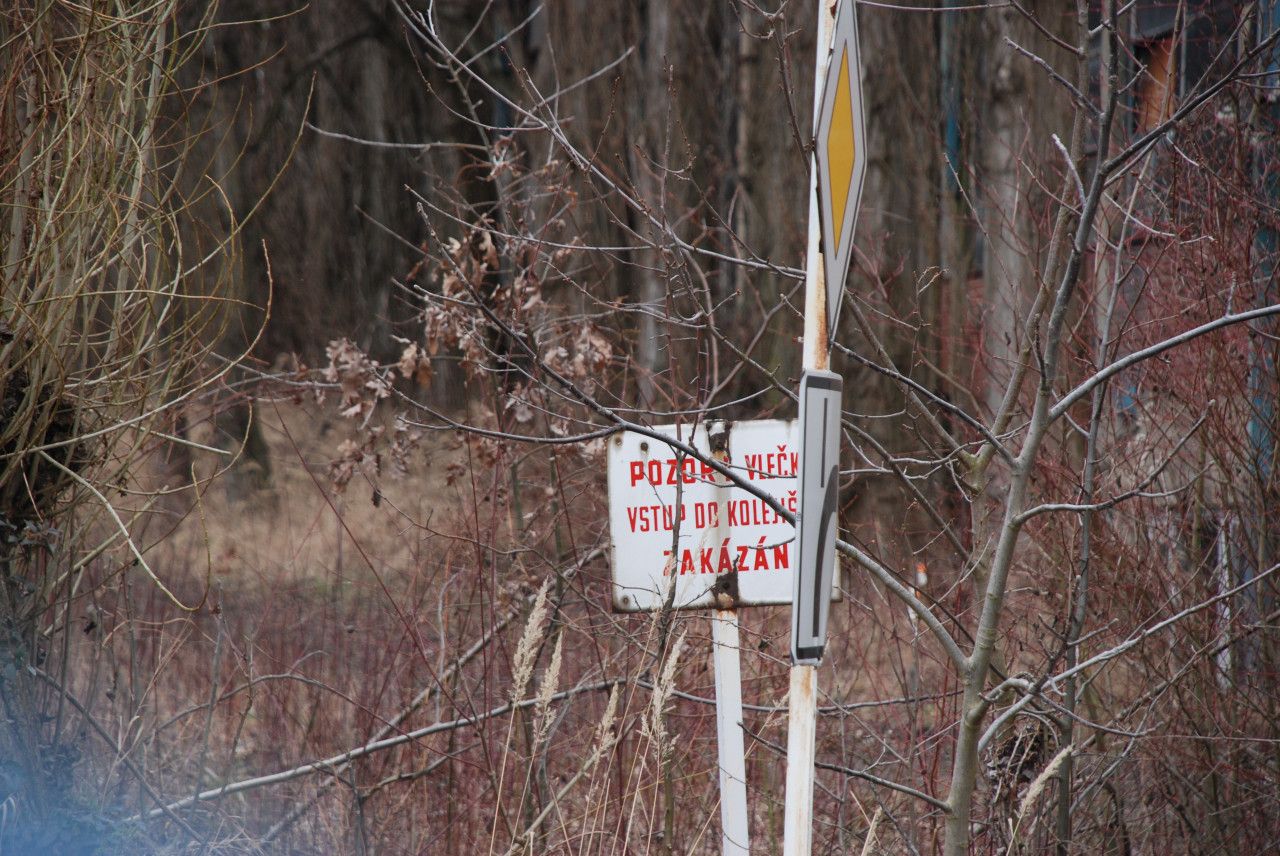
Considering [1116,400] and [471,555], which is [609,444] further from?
[1116,400]

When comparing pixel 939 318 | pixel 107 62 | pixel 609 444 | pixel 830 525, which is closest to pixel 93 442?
pixel 107 62

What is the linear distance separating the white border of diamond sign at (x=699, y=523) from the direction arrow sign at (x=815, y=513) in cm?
115

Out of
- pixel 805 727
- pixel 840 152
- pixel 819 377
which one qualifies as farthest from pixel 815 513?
pixel 840 152

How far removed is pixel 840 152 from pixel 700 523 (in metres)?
1.43

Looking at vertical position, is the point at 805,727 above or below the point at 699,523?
below

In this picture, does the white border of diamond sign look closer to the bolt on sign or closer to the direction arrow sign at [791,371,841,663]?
the bolt on sign

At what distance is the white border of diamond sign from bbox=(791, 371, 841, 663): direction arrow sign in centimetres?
115

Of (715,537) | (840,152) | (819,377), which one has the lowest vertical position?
(715,537)

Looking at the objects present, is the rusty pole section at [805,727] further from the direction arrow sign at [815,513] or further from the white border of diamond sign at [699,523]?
the white border of diamond sign at [699,523]

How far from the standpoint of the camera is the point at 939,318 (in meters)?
9.60

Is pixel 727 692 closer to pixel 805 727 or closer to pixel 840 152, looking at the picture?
pixel 805 727

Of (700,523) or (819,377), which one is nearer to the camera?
(819,377)

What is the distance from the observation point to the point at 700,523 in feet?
12.6

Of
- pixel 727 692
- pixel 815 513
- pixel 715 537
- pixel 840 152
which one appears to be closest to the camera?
pixel 815 513
